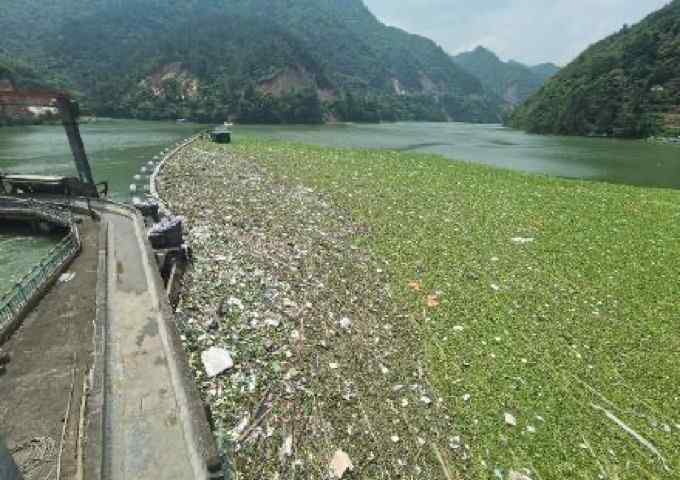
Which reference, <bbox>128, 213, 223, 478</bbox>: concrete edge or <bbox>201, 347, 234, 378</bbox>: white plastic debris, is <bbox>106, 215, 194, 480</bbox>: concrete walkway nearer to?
<bbox>128, 213, 223, 478</bbox>: concrete edge

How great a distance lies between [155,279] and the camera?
890 centimetres

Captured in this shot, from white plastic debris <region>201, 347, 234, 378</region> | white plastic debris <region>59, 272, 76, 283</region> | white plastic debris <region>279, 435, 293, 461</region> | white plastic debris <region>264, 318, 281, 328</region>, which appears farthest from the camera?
white plastic debris <region>59, 272, 76, 283</region>

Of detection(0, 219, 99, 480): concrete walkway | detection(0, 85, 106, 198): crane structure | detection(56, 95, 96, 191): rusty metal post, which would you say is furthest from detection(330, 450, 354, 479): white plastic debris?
detection(56, 95, 96, 191): rusty metal post

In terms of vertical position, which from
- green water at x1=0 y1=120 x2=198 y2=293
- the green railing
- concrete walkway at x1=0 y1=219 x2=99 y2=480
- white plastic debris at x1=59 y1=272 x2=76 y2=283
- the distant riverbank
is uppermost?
the green railing

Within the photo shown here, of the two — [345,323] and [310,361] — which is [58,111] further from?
[310,361]

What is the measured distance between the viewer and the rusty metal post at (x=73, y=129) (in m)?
17.5

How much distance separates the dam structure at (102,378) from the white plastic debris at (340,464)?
158cm

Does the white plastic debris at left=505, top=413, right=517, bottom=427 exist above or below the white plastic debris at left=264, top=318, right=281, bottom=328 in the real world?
below

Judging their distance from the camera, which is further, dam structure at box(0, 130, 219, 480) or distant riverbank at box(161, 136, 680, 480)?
distant riverbank at box(161, 136, 680, 480)

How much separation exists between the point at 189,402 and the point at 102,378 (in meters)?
1.42

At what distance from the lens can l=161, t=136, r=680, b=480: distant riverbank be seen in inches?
223

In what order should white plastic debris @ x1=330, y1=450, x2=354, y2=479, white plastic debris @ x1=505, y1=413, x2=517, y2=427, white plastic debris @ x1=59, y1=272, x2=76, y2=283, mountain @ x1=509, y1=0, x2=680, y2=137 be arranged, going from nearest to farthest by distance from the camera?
white plastic debris @ x1=330, y1=450, x2=354, y2=479, white plastic debris @ x1=505, y1=413, x2=517, y2=427, white plastic debris @ x1=59, y1=272, x2=76, y2=283, mountain @ x1=509, y1=0, x2=680, y2=137

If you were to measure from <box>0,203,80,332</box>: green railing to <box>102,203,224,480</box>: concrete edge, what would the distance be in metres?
2.50

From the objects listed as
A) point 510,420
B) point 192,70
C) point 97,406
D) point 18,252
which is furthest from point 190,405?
point 192,70
